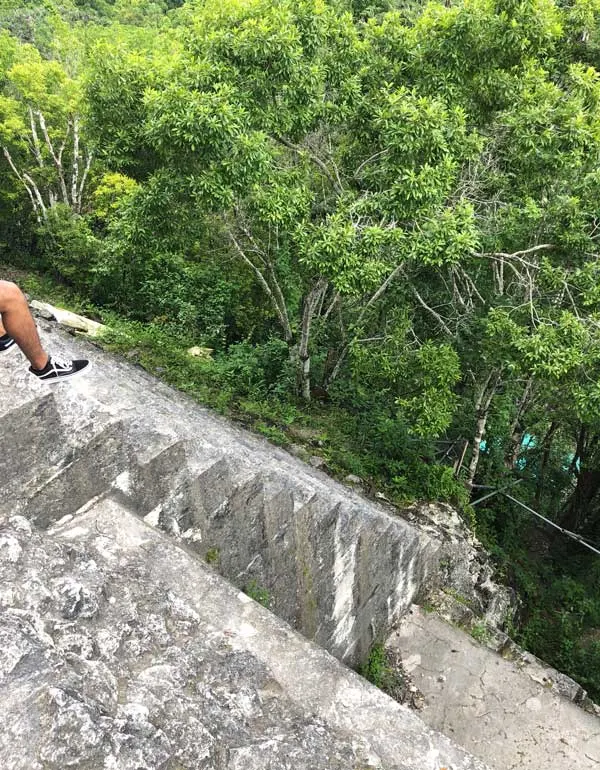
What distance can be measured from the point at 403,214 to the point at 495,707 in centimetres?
444

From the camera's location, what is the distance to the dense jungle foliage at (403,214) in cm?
466

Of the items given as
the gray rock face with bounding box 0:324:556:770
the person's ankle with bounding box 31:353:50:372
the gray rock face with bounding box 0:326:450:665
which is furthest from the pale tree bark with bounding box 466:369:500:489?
the person's ankle with bounding box 31:353:50:372

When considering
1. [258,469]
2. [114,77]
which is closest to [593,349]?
[258,469]

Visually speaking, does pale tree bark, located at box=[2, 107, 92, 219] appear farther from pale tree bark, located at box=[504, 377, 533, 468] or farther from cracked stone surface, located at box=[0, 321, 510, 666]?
pale tree bark, located at box=[504, 377, 533, 468]

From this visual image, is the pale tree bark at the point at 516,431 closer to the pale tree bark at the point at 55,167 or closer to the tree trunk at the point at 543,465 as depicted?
the tree trunk at the point at 543,465

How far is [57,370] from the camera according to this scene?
3.08m

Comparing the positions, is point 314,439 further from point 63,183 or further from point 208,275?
point 63,183

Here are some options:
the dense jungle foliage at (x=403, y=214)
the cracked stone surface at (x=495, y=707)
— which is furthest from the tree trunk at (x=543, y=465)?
the cracked stone surface at (x=495, y=707)

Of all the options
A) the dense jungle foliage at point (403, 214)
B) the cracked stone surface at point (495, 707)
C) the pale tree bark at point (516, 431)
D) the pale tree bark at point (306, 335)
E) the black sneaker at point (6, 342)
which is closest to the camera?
the black sneaker at point (6, 342)

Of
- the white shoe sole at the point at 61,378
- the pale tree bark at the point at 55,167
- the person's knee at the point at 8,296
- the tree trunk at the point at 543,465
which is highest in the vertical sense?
the pale tree bark at the point at 55,167

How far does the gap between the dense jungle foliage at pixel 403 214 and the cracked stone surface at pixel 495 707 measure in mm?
1799

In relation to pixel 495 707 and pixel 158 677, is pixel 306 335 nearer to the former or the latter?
pixel 495 707

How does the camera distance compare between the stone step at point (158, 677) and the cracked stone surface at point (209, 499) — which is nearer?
the stone step at point (158, 677)

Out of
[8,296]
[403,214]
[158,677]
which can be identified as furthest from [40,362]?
[403,214]
